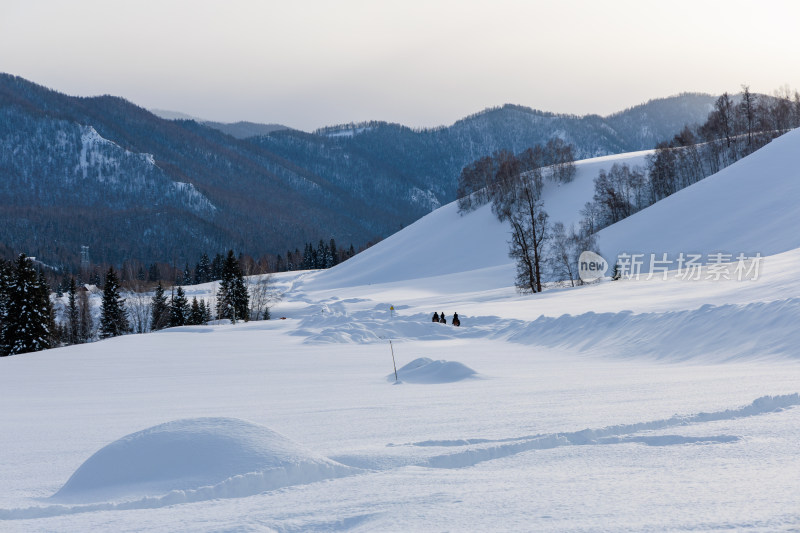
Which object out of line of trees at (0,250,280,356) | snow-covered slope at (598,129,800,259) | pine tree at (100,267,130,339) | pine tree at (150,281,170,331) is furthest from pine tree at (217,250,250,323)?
snow-covered slope at (598,129,800,259)

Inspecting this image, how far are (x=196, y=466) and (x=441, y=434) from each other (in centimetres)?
272

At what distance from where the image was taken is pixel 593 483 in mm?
4664

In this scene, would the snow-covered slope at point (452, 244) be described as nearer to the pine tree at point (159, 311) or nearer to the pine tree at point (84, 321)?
the pine tree at point (159, 311)

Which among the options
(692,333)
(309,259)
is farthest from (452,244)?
→ (692,333)

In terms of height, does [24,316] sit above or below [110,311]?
above

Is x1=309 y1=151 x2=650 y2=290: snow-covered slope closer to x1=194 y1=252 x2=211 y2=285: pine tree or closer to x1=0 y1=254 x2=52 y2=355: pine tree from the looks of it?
x1=0 y1=254 x2=52 y2=355: pine tree

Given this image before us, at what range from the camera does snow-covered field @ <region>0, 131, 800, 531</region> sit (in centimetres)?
426

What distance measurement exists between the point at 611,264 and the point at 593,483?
50.3m

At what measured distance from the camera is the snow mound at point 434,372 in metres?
13.3

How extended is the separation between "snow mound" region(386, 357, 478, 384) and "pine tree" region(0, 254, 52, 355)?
126ft

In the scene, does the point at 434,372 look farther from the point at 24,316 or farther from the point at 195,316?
the point at 195,316

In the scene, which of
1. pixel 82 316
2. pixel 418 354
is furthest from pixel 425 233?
pixel 418 354

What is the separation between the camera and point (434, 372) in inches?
543

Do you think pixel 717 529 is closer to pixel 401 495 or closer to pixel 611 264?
pixel 401 495
